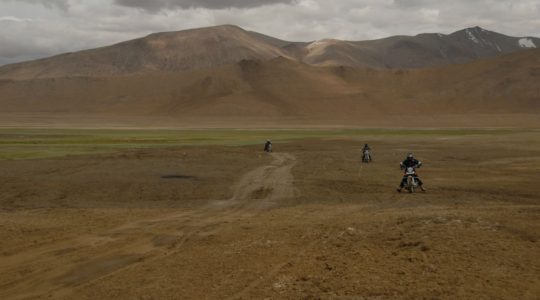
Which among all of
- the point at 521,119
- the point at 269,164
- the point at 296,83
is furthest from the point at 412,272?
the point at 296,83

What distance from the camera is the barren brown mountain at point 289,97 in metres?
135

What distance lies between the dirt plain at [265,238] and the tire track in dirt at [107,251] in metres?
0.03

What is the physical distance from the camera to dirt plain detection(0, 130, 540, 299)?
10.2m

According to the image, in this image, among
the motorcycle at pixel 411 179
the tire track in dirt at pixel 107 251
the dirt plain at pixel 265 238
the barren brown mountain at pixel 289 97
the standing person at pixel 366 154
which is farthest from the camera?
the barren brown mountain at pixel 289 97

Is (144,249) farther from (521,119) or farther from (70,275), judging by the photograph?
(521,119)

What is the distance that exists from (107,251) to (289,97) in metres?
146

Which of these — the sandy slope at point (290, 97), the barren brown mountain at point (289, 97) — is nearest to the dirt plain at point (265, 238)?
the barren brown mountain at point (289, 97)

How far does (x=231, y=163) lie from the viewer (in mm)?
36531

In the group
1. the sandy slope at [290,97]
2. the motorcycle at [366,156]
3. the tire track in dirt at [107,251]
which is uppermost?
the sandy slope at [290,97]

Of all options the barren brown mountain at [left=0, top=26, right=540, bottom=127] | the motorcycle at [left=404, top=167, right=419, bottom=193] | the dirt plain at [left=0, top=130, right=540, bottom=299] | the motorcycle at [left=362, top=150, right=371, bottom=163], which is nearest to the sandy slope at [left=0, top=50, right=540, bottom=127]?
the barren brown mountain at [left=0, top=26, right=540, bottom=127]

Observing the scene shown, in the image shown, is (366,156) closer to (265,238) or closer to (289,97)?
(265,238)

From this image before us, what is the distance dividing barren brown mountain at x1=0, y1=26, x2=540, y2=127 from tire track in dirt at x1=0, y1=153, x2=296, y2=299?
10462 cm

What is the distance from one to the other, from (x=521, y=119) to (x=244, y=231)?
121 m

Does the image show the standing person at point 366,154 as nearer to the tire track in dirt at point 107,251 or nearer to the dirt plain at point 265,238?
the dirt plain at point 265,238
